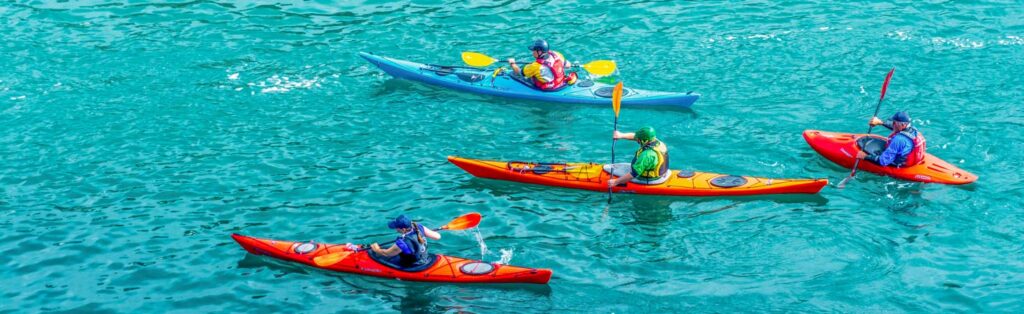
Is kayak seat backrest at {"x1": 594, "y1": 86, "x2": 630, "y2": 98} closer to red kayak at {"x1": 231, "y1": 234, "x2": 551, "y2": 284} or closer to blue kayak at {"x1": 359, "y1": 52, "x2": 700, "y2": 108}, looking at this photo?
blue kayak at {"x1": 359, "y1": 52, "x2": 700, "y2": 108}

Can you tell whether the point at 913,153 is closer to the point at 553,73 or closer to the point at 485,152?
the point at 485,152

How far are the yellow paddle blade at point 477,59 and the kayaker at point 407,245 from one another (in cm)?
904

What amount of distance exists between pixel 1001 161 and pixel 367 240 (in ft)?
39.7

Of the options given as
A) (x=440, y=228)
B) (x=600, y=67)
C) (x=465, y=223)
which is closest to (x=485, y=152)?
(x=600, y=67)

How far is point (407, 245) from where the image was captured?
1573 cm

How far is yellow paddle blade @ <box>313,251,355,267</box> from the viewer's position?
1611cm

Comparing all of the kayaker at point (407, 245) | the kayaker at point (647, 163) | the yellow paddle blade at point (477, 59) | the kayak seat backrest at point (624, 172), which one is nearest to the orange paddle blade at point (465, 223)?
the kayaker at point (407, 245)

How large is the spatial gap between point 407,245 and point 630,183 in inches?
198

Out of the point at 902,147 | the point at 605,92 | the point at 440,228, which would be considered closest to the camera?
the point at 440,228

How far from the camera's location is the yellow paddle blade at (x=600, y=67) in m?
24.0

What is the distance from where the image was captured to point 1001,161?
64.3 feet

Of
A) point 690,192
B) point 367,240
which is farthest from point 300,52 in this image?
point 690,192

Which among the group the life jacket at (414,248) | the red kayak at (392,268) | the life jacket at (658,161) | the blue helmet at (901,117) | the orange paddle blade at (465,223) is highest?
the blue helmet at (901,117)

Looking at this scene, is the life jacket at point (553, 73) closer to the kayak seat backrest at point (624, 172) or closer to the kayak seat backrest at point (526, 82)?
the kayak seat backrest at point (526, 82)
